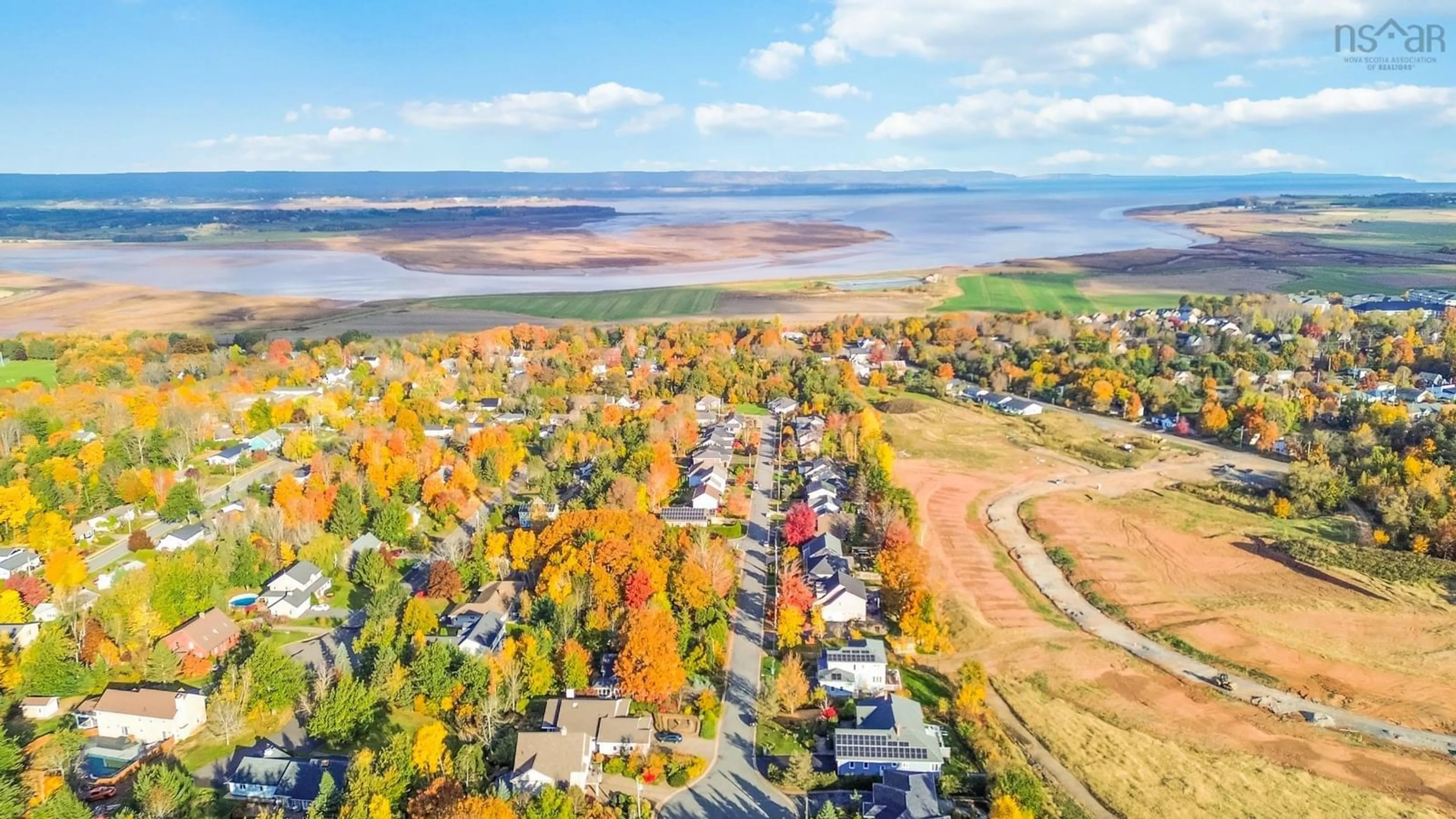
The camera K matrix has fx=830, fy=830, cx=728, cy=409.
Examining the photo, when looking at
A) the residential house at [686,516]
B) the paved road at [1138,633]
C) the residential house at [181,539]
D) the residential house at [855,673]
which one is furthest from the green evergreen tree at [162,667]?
the paved road at [1138,633]

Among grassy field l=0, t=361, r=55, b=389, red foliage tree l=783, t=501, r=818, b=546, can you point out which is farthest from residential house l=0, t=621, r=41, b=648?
grassy field l=0, t=361, r=55, b=389

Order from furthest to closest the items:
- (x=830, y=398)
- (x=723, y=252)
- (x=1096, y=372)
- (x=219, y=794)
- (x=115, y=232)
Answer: (x=115, y=232)
(x=723, y=252)
(x=1096, y=372)
(x=830, y=398)
(x=219, y=794)

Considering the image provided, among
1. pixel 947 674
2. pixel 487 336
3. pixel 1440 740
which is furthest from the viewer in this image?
pixel 487 336

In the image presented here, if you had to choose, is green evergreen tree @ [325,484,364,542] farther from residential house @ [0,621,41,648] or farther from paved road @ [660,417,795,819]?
paved road @ [660,417,795,819]

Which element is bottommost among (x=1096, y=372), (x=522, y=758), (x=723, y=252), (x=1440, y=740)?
(x=1440, y=740)

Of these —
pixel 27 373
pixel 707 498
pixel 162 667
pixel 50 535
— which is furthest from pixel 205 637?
pixel 27 373

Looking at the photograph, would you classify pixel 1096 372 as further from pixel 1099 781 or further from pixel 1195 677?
pixel 1099 781

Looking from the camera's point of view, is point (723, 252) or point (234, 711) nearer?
point (234, 711)

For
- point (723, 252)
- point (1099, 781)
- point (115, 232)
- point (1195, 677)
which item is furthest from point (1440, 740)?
point (115, 232)
